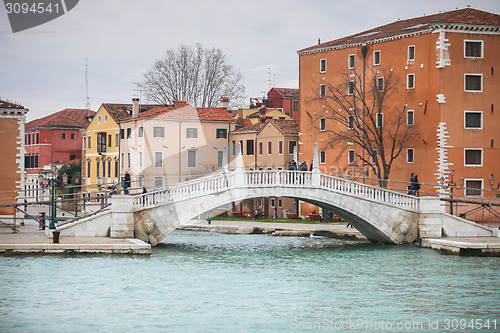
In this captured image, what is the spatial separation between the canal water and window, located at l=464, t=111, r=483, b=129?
1264cm

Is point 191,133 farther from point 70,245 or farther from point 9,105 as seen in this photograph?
point 70,245

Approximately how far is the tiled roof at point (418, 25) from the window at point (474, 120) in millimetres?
3999

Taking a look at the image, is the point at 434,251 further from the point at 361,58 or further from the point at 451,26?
the point at 361,58

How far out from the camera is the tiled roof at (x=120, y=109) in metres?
56.2

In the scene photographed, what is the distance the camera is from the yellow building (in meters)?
56.8

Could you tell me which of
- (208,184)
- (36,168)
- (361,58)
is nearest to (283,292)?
(208,184)

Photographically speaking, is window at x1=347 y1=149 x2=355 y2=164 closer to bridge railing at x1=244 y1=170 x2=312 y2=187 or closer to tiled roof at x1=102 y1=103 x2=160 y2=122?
bridge railing at x1=244 y1=170 x2=312 y2=187

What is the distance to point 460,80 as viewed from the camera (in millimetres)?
38125

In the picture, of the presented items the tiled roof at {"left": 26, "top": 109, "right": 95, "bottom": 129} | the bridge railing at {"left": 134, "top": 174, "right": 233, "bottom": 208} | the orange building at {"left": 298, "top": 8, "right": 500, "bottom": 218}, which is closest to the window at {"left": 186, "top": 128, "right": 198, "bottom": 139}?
the orange building at {"left": 298, "top": 8, "right": 500, "bottom": 218}

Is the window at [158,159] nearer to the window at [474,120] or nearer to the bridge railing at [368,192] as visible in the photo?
the window at [474,120]

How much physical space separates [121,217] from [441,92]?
18.0 metres

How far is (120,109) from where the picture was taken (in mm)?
58312

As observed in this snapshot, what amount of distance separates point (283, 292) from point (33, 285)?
598cm

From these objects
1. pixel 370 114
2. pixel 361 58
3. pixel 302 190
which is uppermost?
pixel 361 58
